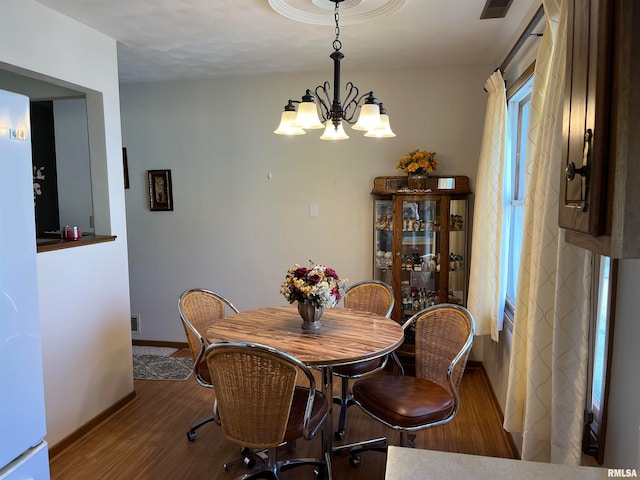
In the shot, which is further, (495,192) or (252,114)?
(252,114)

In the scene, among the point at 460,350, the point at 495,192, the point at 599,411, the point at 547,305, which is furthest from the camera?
the point at 495,192

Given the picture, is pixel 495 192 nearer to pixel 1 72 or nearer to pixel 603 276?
pixel 603 276

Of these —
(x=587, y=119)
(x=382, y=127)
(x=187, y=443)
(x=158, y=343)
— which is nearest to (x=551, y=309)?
(x=587, y=119)

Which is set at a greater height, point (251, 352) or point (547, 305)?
point (547, 305)

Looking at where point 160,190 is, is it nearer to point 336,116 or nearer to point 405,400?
point 336,116

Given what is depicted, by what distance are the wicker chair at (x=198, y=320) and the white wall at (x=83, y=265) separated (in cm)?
61

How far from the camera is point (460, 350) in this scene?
2.18 m

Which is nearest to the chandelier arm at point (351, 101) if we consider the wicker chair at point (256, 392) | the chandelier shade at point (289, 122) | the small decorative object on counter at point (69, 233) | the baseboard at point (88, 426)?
the chandelier shade at point (289, 122)

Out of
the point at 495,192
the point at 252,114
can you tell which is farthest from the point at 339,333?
the point at 252,114

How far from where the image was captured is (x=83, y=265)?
8.74 feet

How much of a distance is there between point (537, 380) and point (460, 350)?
2.11 ft

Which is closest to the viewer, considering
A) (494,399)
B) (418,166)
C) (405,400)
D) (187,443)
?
(405,400)

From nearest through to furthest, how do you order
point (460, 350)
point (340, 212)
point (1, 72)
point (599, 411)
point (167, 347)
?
point (599, 411) → point (460, 350) → point (1, 72) → point (340, 212) → point (167, 347)

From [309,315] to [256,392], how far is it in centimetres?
65
